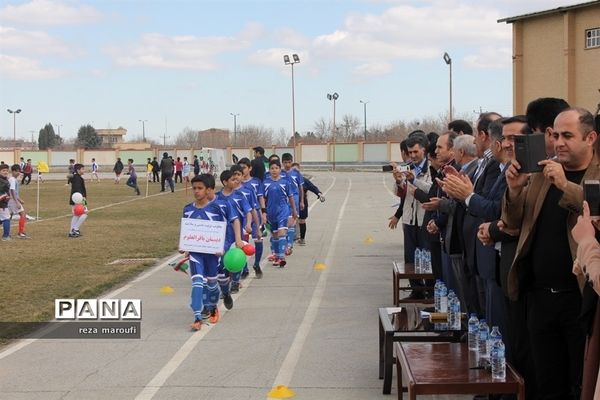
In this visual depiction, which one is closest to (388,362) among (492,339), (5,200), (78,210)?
(492,339)

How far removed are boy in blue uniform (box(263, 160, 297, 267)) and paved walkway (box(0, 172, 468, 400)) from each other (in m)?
1.31

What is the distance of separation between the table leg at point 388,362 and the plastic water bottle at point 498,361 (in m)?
1.54

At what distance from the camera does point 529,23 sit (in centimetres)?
3656

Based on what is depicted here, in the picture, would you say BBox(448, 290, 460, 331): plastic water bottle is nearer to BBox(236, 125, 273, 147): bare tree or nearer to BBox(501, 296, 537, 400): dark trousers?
BBox(501, 296, 537, 400): dark trousers

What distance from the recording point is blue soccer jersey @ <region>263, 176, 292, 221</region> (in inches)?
594

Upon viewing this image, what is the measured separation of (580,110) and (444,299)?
3.23 metres

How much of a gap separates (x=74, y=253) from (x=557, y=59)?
24.8m

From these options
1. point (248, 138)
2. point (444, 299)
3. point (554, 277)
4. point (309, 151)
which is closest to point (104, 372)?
point (444, 299)

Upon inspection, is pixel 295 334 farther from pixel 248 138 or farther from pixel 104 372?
pixel 248 138

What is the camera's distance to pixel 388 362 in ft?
22.4

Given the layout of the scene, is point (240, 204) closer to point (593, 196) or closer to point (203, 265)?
point (203, 265)

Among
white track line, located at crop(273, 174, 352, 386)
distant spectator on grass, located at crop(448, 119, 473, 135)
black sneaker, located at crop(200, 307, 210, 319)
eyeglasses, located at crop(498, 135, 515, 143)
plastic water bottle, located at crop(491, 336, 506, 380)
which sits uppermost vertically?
distant spectator on grass, located at crop(448, 119, 473, 135)

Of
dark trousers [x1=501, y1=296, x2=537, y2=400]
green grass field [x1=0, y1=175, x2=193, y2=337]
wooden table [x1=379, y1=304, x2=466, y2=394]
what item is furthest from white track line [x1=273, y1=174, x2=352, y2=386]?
green grass field [x1=0, y1=175, x2=193, y2=337]

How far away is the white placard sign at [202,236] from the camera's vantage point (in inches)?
379
